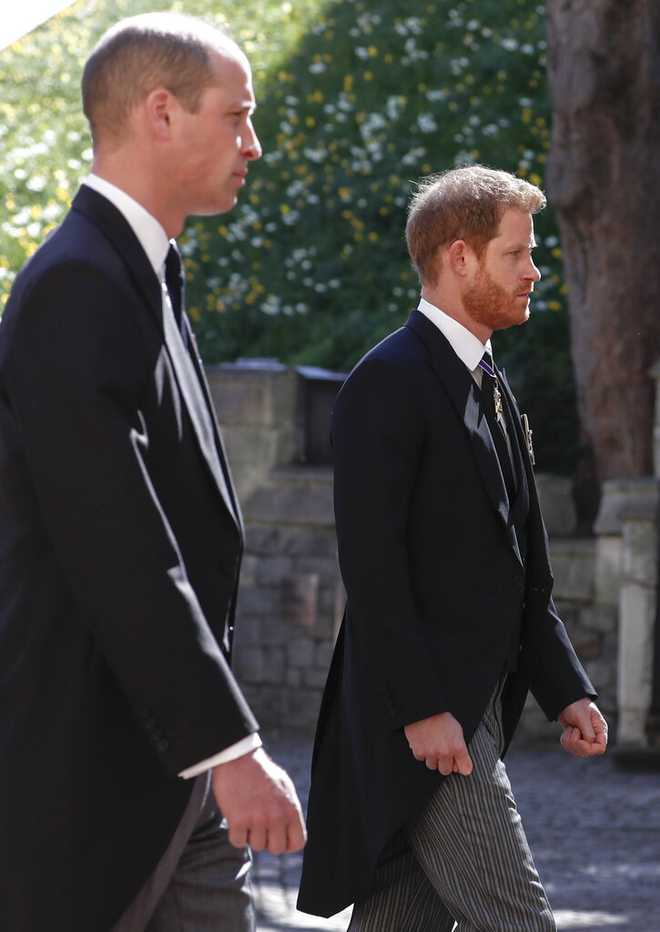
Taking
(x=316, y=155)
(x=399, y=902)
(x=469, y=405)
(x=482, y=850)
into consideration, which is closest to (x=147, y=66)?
(x=469, y=405)

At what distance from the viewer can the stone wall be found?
11.3 m

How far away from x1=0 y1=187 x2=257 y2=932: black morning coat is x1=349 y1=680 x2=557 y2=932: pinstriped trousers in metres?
1.07

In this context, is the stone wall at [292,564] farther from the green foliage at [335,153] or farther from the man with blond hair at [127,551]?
the man with blond hair at [127,551]

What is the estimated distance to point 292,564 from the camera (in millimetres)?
12156

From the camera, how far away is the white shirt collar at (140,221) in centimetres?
273

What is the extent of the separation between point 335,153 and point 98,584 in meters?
14.5

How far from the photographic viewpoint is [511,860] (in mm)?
3660

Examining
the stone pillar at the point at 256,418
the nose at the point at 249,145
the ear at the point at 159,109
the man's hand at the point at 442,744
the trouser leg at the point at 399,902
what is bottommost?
the stone pillar at the point at 256,418

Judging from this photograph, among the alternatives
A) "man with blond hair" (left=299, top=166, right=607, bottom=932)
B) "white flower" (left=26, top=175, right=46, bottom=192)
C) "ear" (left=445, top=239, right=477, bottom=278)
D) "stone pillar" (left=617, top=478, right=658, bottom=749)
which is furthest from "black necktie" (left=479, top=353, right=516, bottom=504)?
"white flower" (left=26, top=175, right=46, bottom=192)

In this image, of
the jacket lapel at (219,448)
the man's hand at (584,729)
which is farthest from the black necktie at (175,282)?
the man's hand at (584,729)

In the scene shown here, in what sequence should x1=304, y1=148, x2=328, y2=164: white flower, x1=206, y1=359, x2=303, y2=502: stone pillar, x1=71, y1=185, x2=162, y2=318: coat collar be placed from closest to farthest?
x1=71, y1=185, x2=162, y2=318: coat collar < x1=206, y1=359, x2=303, y2=502: stone pillar < x1=304, y1=148, x2=328, y2=164: white flower

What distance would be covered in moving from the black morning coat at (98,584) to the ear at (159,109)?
124mm

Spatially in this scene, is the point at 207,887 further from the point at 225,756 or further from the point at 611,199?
the point at 611,199

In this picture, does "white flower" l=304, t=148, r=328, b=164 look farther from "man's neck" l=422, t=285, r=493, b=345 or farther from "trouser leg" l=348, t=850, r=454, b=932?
"trouser leg" l=348, t=850, r=454, b=932
